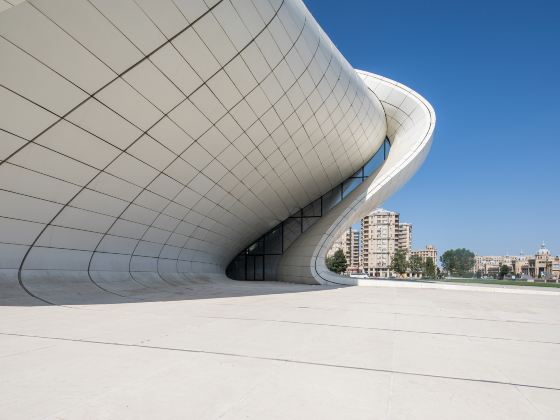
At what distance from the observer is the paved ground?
2803mm

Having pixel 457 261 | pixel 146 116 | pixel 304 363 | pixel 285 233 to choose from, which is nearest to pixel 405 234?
pixel 457 261

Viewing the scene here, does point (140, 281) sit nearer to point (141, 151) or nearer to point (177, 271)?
point (177, 271)

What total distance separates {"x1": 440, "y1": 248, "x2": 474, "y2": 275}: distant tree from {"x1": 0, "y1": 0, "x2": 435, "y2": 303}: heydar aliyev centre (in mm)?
136226

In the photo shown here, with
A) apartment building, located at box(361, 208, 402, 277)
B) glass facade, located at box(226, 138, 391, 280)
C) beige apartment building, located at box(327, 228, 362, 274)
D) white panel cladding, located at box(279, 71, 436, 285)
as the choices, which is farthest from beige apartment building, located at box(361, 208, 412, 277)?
white panel cladding, located at box(279, 71, 436, 285)

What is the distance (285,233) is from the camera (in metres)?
28.7

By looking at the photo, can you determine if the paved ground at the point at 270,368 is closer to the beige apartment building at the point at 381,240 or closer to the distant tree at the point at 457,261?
the beige apartment building at the point at 381,240

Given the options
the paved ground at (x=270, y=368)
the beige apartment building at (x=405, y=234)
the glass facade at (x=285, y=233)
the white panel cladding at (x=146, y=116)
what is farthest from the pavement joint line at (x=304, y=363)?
the beige apartment building at (x=405, y=234)

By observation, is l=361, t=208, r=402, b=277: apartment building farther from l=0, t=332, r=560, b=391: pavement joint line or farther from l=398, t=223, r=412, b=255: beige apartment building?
l=0, t=332, r=560, b=391: pavement joint line

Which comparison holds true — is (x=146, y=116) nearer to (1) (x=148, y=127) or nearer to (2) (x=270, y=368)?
(1) (x=148, y=127)

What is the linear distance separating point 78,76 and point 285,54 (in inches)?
256

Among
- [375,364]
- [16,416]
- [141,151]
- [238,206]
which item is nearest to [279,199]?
[238,206]

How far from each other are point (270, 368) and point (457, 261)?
517 feet

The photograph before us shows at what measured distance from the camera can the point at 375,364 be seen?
13.1 feet

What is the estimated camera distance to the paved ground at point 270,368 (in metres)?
2.80
